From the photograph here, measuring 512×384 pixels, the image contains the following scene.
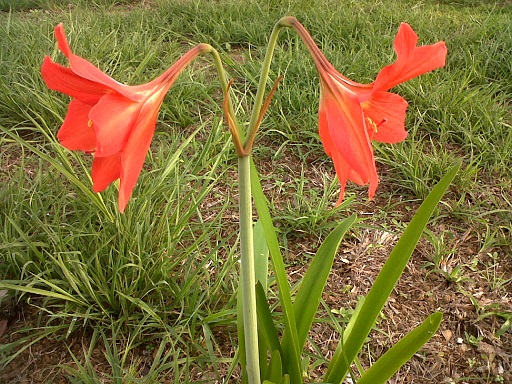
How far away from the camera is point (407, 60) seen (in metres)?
0.75

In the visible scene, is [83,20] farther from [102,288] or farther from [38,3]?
[102,288]

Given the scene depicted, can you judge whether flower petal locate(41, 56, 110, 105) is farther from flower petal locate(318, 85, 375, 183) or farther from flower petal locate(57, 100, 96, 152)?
flower petal locate(318, 85, 375, 183)

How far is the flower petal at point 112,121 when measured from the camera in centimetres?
71

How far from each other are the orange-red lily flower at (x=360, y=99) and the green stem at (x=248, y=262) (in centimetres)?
16

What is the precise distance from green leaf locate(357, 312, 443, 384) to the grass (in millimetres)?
544

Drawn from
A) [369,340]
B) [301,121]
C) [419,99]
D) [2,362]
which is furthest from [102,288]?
[419,99]

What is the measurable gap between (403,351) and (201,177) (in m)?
1.14

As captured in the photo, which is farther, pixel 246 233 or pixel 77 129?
pixel 246 233

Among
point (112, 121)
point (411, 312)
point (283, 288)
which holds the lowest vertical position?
point (411, 312)

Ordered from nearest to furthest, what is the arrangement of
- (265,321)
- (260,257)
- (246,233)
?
(246,233) < (265,321) < (260,257)

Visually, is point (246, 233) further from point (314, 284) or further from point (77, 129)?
point (314, 284)

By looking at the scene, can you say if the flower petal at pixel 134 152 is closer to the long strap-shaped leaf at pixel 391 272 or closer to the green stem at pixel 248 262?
the green stem at pixel 248 262

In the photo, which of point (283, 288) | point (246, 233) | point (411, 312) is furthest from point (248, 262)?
point (411, 312)

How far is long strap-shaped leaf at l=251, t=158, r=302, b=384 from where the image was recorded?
1.26m
